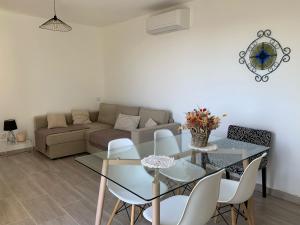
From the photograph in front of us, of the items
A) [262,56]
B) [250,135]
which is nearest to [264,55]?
[262,56]

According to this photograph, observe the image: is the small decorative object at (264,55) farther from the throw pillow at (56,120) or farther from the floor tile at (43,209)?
the throw pillow at (56,120)

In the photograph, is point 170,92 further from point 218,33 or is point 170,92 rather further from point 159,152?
point 159,152

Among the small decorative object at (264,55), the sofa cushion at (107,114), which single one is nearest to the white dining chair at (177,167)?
the small decorative object at (264,55)

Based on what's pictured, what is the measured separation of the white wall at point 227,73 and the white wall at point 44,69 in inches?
44.9

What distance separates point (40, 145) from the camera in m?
4.60

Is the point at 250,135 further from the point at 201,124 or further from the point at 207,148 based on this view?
the point at 201,124

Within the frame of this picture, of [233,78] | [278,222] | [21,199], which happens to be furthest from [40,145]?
[278,222]

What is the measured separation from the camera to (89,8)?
13.7ft

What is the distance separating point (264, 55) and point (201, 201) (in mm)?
2220

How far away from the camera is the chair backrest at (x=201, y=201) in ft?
4.88

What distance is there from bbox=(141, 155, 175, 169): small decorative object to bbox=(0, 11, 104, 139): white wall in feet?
12.0

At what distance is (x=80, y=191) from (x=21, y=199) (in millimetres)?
684

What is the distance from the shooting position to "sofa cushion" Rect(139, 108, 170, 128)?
4215mm

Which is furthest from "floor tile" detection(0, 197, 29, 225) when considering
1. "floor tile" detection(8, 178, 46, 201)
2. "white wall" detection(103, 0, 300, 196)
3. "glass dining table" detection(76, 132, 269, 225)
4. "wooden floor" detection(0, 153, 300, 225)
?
"white wall" detection(103, 0, 300, 196)
